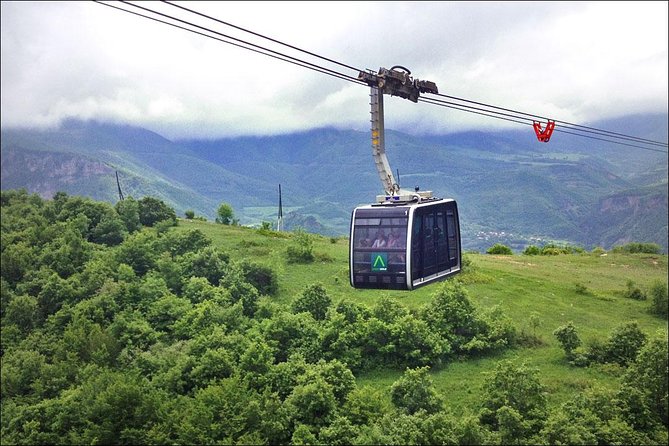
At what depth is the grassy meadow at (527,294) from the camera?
37.5m

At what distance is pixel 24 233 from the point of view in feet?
217

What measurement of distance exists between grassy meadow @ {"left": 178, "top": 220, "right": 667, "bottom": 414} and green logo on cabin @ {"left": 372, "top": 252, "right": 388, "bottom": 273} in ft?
55.1

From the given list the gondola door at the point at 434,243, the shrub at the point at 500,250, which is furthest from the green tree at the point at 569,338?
the shrub at the point at 500,250

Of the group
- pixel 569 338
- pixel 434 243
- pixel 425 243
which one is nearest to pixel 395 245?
pixel 425 243

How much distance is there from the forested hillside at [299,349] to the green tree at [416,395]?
92 mm

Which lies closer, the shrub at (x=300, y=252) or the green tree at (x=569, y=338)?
the green tree at (x=569, y=338)

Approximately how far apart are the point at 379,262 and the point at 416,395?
49.8ft

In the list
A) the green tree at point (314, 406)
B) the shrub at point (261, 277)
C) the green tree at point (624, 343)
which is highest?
the shrub at point (261, 277)

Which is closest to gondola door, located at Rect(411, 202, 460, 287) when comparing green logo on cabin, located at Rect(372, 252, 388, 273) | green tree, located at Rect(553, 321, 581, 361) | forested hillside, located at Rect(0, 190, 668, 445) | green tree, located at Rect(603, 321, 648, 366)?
green logo on cabin, located at Rect(372, 252, 388, 273)

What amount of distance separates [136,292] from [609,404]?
3993 centimetres

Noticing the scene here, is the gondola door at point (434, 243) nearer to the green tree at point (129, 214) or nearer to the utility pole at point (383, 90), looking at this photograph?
the utility pole at point (383, 90)

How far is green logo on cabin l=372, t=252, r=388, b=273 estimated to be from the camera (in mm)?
19375

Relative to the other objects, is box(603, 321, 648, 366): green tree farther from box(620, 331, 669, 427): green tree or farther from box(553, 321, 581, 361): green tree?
box(620, 331, 669, 427): green tree

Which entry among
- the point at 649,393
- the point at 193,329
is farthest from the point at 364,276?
the point at 193,329
